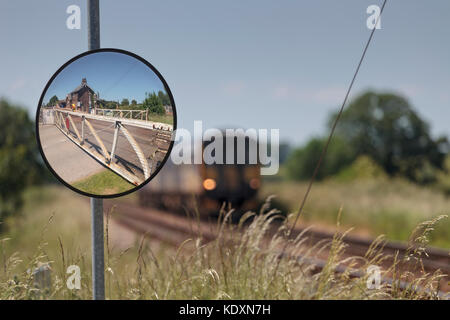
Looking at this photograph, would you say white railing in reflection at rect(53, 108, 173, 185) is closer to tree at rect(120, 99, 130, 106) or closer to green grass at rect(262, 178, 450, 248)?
tree at rect(120, 99, 130, 106)

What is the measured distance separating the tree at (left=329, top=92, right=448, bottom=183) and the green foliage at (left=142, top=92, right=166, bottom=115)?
43930 mm

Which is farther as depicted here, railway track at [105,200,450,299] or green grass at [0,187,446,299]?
railway track at [105,200,450,299]

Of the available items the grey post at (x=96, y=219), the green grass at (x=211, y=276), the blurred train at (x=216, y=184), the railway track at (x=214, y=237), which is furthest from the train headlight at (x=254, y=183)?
the grey post at (x=96, y=219)

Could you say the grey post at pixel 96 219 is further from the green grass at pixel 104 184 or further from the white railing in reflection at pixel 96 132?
the white railing in reflection at pixel 96 132

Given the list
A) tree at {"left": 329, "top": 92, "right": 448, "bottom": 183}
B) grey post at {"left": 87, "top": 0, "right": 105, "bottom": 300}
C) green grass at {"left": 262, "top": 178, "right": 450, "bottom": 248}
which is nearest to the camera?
grey post at {"left": 87, "top": 0, "right": 105, "bottom": 300}

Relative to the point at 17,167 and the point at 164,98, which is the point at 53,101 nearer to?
the point at 164,98

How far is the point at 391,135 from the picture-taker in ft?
158

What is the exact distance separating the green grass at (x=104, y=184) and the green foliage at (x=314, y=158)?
4421cm

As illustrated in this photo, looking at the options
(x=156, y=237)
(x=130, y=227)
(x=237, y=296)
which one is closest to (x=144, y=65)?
(x=237, y=296)

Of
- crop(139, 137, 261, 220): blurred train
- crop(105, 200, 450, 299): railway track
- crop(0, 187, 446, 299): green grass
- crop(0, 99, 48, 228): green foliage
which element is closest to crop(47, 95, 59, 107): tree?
crop(105, 200, 450, 299): railway track

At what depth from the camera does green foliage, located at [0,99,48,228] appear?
15.8 metres

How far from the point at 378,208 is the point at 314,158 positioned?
2994 centimetres
